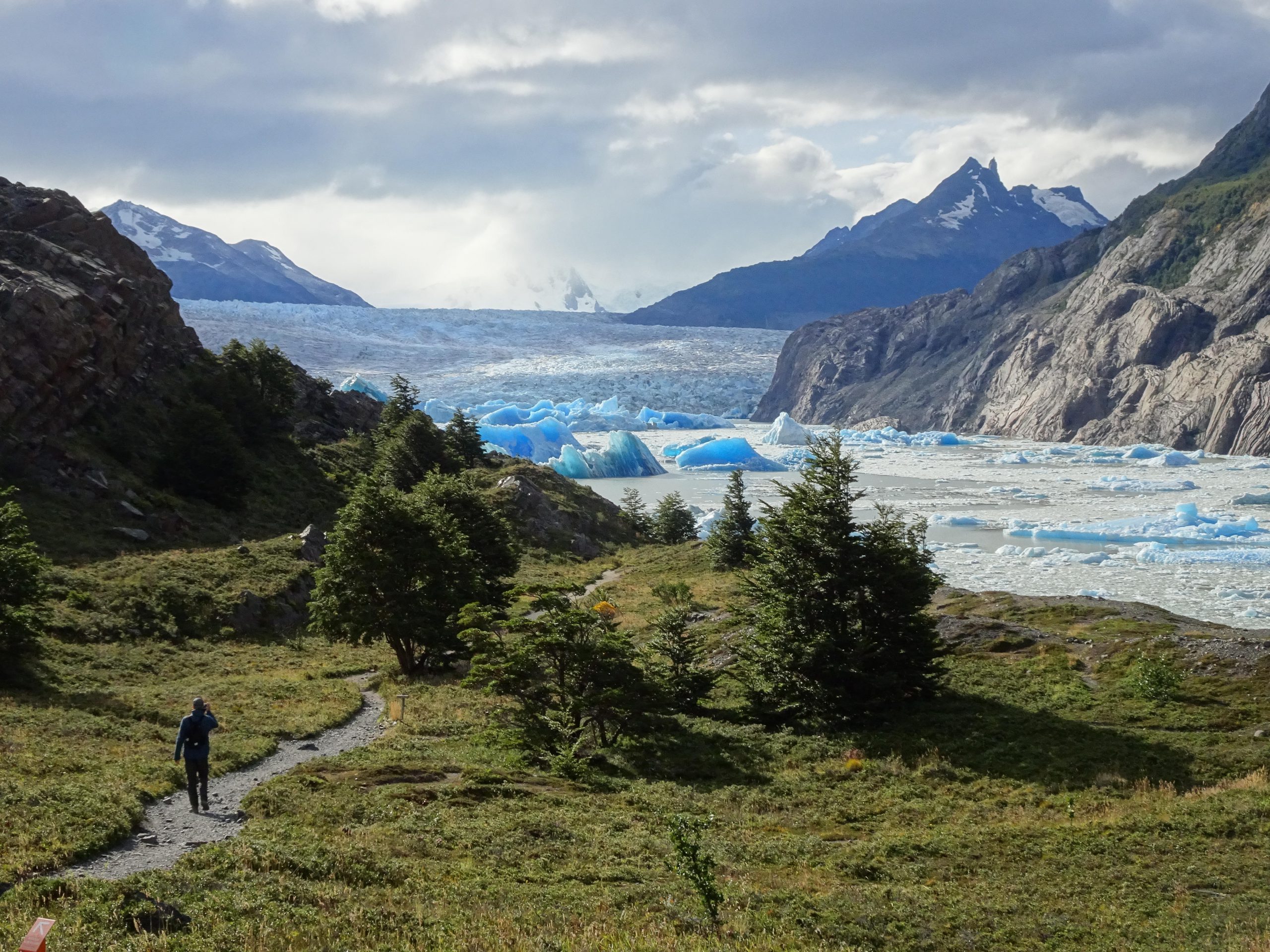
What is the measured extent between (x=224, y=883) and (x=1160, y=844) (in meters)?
11.3

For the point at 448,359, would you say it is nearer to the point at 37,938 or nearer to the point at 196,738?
the point at 196,738

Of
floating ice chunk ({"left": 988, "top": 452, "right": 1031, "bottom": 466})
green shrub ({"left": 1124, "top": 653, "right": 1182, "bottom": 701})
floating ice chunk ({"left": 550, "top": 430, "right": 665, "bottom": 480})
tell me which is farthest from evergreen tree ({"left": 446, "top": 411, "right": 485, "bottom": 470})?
floating ice chunk ({"left": 988, "top": 452, "right": 1031, "bottom": 466})

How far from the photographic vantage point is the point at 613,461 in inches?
4267

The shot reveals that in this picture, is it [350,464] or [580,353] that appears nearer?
[350,464]

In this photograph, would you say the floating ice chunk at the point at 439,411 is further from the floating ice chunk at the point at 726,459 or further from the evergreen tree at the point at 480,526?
the evergreen tree at the point at 480,526

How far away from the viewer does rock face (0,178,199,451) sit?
40.8 m

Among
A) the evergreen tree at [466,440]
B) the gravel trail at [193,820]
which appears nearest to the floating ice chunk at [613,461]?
the evergreen tree at [466,440]

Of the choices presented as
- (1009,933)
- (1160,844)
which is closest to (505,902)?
(1009,933)

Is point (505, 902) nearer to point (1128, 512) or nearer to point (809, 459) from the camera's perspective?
point (809, 459)

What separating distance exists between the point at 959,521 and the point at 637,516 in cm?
2145

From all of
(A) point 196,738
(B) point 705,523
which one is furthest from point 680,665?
(B) point 705,523

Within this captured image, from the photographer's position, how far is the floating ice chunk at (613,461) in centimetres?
10456

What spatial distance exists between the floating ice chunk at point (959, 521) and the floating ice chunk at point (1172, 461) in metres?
50.3

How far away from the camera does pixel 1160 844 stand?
12.7 metres
